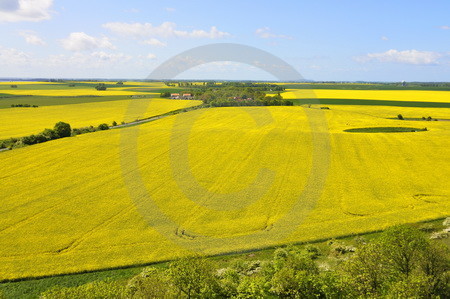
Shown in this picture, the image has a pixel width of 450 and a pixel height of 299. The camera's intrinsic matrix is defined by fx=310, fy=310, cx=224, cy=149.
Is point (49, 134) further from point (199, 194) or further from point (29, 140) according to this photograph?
point (199, 194)

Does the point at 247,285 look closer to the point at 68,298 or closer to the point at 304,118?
the point at 68,298

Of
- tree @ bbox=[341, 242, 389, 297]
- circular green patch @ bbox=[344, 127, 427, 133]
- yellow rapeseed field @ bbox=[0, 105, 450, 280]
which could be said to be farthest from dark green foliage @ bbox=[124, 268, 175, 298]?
circular green patch @ bbox=[344, 127, 427, 133]

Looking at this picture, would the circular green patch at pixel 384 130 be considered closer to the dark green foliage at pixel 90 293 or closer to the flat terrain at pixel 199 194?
the flat terrain at pixel 199 194

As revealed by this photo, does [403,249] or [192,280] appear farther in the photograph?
[403,249]

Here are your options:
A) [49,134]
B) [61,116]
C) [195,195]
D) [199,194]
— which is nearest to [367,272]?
[195,195]

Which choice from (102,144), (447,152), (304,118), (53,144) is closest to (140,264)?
(102,144)

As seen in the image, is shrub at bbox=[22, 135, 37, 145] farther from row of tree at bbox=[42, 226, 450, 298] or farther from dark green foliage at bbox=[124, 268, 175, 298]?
dark green foliage at bbox=[124, 268, 175, 298]
